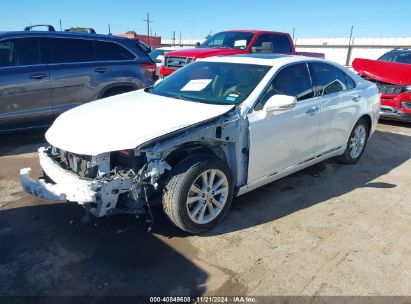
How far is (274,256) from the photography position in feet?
10.6

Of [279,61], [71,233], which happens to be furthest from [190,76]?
[71,233]

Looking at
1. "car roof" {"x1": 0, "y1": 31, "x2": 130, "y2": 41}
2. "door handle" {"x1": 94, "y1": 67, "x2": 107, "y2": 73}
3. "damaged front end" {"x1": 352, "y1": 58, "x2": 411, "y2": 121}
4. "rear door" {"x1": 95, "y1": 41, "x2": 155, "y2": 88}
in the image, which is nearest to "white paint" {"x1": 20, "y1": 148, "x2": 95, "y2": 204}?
"car roof" {"x1": 0, "y1": 31, "x2": 130, "y2": 41}

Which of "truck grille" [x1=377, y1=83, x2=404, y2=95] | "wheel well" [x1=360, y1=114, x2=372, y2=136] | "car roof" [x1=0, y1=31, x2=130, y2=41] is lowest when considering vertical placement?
"wheel well" [x1=360, y1=114, x2=372, y2=136]

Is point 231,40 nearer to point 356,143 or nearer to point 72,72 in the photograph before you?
point 72,72

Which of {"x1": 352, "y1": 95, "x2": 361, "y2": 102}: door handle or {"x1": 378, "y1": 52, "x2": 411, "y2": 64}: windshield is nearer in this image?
{"x1": 352, "y1": 95, "x2": 361, "y2": 102}: door handle

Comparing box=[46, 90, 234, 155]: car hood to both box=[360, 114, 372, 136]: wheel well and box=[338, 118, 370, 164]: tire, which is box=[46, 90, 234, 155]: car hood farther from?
box=[360, 114, 372, 136]: wheel well

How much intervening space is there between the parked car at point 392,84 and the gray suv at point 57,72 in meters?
5.29

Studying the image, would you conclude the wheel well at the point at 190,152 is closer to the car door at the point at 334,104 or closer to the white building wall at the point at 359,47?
the car door at the point at 334,104

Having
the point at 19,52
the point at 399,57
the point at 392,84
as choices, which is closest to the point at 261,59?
the point at 19,52

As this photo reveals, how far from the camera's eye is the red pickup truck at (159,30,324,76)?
9.08m

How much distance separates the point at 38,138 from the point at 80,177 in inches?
164

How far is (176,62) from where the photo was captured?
9328 mm

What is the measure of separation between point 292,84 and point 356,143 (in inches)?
77.3

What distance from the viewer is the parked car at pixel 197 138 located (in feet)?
10.00
